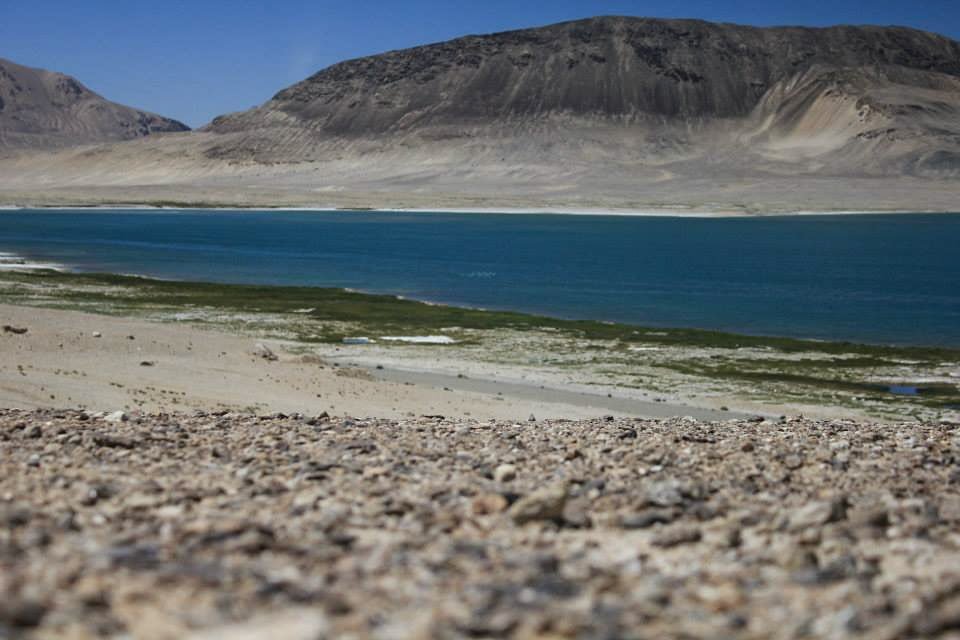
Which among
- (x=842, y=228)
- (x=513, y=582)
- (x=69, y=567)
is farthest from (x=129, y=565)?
(x=842, y=228)

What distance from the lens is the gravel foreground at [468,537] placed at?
17.0ft

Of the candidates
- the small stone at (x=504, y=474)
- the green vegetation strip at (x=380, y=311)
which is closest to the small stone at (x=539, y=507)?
the small stone at (x=504, y=474)

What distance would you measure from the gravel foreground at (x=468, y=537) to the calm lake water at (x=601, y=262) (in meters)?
30.1

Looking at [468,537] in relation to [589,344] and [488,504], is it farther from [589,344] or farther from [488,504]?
[589,344]

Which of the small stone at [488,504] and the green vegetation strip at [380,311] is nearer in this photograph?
the small stone at [488,504]

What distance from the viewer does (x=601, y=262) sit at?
70.5 meters

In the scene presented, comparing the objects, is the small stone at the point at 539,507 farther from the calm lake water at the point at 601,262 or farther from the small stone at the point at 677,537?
the calm lake water at the point at 601,262

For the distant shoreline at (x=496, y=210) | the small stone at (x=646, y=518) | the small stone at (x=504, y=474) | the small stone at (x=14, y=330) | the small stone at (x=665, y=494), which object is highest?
the distant shoreline at (x=496, y=210)

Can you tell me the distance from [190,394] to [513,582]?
15.3 m

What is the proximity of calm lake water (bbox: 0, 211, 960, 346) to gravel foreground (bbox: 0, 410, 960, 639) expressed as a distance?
30145 millimetres

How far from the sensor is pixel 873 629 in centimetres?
522

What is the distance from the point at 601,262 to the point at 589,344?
37.8 m

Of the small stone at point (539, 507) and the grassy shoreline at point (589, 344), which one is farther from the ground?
the small stone at point (539, 507)

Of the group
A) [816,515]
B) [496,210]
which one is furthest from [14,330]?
[496,210]
